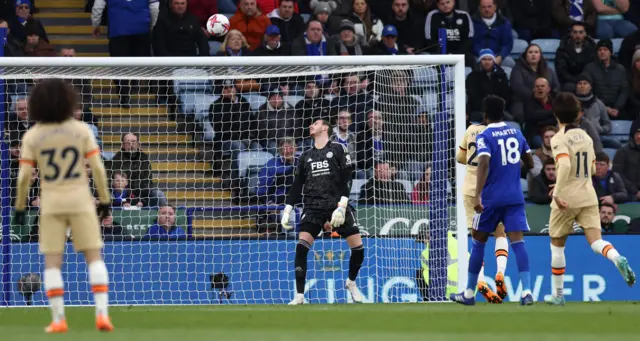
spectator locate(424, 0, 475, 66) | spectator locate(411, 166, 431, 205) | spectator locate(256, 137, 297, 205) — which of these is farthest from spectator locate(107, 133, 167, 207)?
spectator locate(424, 0, 475, 66)

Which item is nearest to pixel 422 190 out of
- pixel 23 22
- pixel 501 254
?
pixel 501 254

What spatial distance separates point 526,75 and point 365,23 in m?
2.49

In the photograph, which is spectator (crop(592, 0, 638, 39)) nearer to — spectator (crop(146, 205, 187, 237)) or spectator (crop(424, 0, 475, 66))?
spectator (crop(424, 0, 475, 66))

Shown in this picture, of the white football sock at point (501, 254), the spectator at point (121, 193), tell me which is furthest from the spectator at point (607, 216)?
the spectator at point (121, 193)

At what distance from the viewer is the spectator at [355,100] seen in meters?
15.6

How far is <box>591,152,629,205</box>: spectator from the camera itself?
57.3 ft

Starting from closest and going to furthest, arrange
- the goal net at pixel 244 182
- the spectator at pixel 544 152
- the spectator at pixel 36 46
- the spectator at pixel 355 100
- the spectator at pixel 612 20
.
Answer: the goal net at pixel 244 182
the spectator at pixel 355 100
the spectator at pixel 36 46
the spectator at pixel 544 152
the spectator at pixel 612 20

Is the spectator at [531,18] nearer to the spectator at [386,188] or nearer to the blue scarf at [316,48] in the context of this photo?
the blue scarf at [316,48]

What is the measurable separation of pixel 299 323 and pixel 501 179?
10.5 feet

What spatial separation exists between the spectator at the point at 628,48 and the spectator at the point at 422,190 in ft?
21.5

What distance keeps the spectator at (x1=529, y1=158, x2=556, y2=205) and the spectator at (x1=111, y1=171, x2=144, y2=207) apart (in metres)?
5.42

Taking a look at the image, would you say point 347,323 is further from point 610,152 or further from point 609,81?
point 609,81

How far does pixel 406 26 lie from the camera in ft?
63.9

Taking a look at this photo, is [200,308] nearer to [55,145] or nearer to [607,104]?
[55,145]
